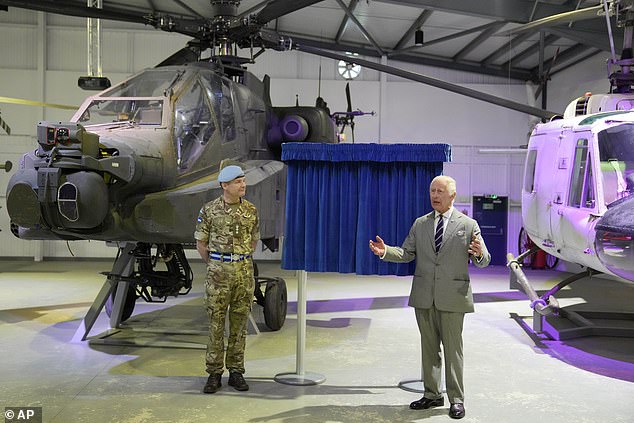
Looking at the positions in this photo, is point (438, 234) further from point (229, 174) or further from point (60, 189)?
point (60, 189)

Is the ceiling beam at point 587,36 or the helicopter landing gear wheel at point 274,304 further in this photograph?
the ceiling beam at point 587,36

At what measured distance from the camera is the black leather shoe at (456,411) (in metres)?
4.69

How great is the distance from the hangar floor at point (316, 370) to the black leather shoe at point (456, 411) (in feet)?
0.51

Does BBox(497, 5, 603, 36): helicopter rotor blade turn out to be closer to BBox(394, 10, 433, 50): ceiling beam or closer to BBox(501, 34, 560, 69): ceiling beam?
BBox(394, 10, 433, 50): ceiling beam

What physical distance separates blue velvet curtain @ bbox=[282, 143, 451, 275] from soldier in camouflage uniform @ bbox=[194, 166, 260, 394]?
16.0 inches

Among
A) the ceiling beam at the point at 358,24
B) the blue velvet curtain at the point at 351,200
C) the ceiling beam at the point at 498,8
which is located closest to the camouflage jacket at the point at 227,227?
the blue velvet curtain at the point at 351,200

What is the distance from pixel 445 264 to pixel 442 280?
0.12 m

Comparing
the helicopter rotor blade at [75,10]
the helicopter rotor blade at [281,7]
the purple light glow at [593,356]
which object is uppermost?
the helicopter rotor blade at [75,10]

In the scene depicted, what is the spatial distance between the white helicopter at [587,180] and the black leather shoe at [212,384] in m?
3.42

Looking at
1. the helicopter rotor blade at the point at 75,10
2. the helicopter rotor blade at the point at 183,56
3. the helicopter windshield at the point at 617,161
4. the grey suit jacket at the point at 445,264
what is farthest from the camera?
the helicopter rotor blade at the point at 183,56

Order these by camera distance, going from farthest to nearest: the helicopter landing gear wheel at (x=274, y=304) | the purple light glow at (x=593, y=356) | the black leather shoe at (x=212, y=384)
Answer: the helicopter landing gear wheel at (x=274, y=304) → the purple light glow at (x=593, y=356) → the black leather shoe at (x=212, y=384)

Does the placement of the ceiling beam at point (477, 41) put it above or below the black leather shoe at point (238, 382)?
above

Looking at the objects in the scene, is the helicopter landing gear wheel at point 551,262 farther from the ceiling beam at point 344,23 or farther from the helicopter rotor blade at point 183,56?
the helicopter rotor blade at point 183,56

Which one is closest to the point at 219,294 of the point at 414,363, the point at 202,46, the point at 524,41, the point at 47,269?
the point at 414,363
